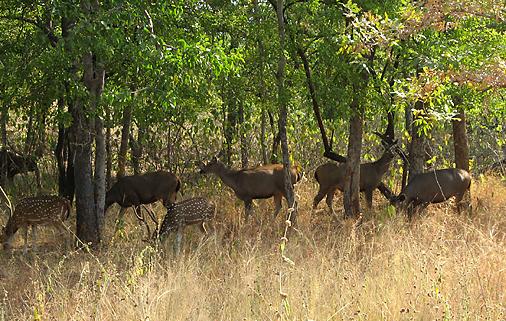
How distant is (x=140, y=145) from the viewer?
16875 millimetres

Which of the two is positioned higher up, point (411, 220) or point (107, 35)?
point (107, 35)

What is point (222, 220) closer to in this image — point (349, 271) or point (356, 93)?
point (356, 93)

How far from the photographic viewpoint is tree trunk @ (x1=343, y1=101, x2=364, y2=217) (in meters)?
12.6

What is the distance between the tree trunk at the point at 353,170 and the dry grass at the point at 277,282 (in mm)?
1445

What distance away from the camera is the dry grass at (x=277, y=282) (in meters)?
6.86

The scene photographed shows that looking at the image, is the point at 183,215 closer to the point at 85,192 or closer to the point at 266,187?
the point at 85,192

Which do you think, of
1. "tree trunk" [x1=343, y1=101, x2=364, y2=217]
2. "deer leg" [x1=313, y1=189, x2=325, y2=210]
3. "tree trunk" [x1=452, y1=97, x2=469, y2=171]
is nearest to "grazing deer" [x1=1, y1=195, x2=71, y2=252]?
"tree trunk" [x1=343, y1=101, x2=364, y2=217]

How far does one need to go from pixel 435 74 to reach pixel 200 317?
4440 mm

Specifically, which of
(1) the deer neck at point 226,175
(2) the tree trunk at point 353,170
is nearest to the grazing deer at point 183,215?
(2) the tree trunk at point 353,170

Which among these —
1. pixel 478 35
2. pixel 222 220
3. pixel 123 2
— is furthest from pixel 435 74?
pixel 222 220

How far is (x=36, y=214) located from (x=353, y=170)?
5480mm

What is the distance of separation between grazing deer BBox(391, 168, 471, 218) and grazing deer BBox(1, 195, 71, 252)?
6.01m

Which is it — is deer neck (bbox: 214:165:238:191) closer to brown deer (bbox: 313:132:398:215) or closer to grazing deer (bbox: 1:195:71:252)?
brown deer (bbox: 313:132:398:215)

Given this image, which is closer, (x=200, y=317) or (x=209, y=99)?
(x=200, y=317)
